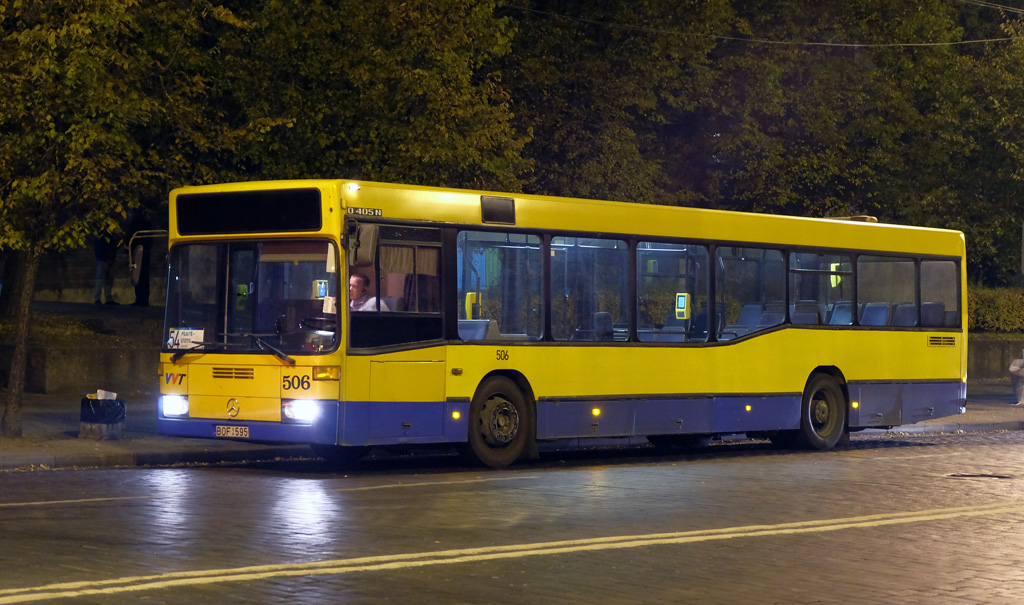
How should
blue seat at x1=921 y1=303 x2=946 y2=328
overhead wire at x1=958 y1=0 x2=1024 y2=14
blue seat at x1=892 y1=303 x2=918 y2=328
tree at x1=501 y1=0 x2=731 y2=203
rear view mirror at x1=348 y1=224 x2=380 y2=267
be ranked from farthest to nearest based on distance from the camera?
overhead wire at x1=958 y1=0 x2=1024 y2=14, tree at x1=501 y1=0 x2=731 y2=203, blue seat at x1=921 y1=303 x2=946 y2=328, blue seat at x1=892 y1=303 x2=918 y2=328, rear view mirror at x1=348 y1=224 x2=380 y2=267

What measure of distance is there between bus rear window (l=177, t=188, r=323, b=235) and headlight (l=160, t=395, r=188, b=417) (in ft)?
5.81

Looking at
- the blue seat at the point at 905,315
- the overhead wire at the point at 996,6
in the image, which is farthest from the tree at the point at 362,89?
the overhead wire at the point at 996,6

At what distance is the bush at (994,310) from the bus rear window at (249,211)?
29890mm

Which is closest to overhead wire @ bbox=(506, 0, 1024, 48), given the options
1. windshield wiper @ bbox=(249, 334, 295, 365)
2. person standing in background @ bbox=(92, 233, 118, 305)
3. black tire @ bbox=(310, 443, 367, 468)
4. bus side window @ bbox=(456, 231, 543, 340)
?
bus side window @ bbox=(456, 231, 543, 340)

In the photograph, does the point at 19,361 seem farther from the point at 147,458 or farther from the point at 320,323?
the point at 320,323

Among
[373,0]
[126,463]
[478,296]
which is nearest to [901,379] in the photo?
[478,296]

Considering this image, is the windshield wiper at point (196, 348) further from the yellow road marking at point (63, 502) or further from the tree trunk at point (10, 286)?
the tree trunk at point (10, 286)

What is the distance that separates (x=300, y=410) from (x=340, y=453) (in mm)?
2239

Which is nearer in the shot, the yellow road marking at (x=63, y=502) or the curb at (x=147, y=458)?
the yellow road marking at (x=63, y=502)

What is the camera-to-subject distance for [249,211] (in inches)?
658

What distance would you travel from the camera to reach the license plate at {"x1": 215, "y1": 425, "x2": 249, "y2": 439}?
1638 centimetres

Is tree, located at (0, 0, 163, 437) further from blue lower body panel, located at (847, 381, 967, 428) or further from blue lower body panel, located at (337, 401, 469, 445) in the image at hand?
blue lower body panel, located at (847, 381, 967, 428)

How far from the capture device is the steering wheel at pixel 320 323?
16.0 metres

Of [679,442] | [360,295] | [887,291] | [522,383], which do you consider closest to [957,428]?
[887,291]
